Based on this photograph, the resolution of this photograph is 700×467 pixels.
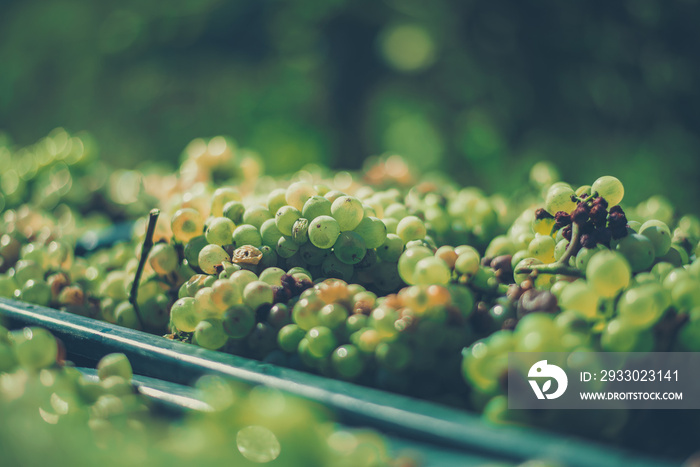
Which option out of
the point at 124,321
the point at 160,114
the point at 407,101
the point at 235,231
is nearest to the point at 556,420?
the point at 235,231

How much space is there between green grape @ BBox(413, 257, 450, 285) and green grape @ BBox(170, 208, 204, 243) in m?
0.37

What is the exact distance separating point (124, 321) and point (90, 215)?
2.39 feet

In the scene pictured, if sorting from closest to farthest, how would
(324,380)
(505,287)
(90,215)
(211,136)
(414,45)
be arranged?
(324,380) < (505,287) < (90,215) < (414,45) < (211,136)

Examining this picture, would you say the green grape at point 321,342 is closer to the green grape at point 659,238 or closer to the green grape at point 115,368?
the green grape at point 115,368

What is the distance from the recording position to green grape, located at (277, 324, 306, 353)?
64 cm

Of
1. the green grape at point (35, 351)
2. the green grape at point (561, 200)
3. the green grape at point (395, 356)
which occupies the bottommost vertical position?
the green grape at point (35, 351)

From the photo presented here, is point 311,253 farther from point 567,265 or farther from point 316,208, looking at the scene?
point 567,265

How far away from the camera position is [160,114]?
10.8ft

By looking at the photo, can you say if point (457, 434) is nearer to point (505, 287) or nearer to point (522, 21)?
point (505, 287)

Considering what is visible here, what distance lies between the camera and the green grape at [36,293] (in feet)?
2.88

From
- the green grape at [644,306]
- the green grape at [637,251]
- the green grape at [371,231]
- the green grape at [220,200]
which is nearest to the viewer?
the green grape at [644,306]

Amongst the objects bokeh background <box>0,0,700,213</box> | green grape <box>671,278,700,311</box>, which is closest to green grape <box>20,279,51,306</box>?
green grape <box>671,278,700,311</box>

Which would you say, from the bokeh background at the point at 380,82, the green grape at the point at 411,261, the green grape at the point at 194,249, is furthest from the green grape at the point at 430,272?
the bokeh background at the point at 380,82

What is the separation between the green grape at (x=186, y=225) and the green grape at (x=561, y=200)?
0.51 meters
